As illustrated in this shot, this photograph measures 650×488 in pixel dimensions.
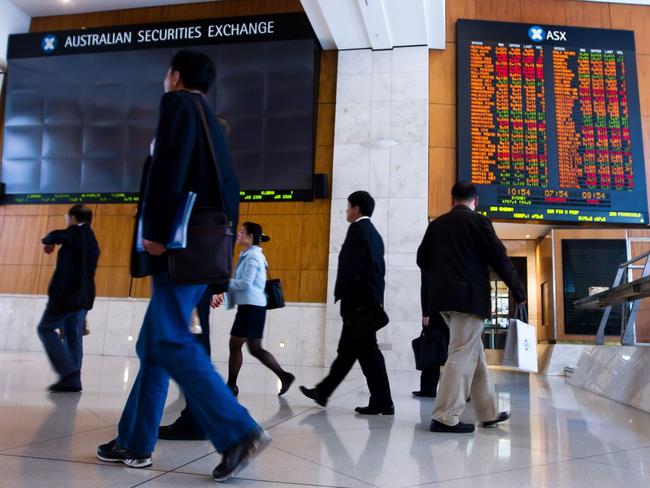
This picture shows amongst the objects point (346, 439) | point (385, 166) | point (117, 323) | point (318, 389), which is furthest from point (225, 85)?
point (346, 439)

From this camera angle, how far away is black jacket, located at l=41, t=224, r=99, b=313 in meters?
4.25

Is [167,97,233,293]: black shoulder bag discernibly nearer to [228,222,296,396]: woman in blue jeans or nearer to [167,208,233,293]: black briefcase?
[167,208,233,293]: black briefcase

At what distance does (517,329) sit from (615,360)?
7.74 ft

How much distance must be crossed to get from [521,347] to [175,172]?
2.33m

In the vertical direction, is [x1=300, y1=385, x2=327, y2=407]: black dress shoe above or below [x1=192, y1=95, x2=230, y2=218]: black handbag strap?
below

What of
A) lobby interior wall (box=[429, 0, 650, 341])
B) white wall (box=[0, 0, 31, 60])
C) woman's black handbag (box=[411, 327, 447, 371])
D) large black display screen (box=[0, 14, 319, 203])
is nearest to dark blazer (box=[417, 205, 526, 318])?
woman's black handbag (box=[411, 327, 447, 371])

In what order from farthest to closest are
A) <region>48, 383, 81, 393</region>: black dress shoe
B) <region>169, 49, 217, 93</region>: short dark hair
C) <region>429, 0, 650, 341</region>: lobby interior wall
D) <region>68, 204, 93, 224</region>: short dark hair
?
<region>429, 0, 650, 341</region>: lobby interior wall < <region>68, 204, 93, 224</region>: short dark hair < <region>48, 383, 81, 393</region>: black dress shoe < <region>169, 49, 217, 93</region>: short dark hair

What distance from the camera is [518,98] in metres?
8.77

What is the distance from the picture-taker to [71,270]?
14.1 feet

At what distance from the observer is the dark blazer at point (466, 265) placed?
10.3 ft

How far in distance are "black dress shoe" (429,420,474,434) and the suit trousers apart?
25.2 inches

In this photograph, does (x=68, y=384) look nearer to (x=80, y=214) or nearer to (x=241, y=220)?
(x=80, y=214)

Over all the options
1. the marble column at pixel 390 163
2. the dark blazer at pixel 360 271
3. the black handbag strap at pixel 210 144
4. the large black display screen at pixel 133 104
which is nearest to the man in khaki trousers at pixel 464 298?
the dark blazer at pixel 360 271

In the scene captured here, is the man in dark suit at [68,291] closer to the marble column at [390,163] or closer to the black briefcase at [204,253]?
the black briefcase at [204,253]
